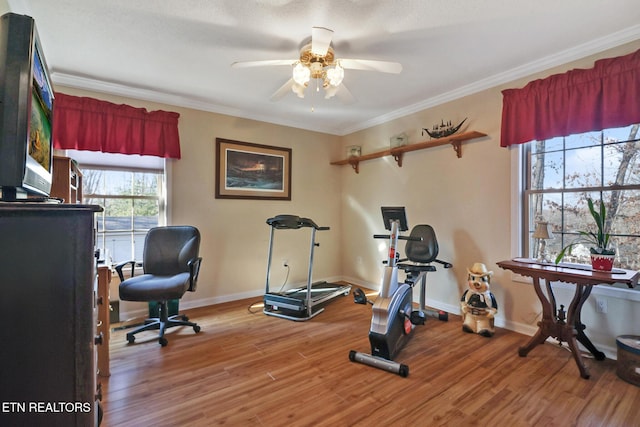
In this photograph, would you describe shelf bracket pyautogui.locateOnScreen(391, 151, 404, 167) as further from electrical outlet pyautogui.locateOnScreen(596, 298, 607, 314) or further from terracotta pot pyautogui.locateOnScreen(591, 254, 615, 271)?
electrical outlet pyautogui.locateOnScreen(596, 298, 607, 314)

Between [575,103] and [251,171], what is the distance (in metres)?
3.54

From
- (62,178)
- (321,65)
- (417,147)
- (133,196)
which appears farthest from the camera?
(417,147)

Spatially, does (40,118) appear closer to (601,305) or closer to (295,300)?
(295,300)

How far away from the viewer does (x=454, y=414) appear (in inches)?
69.7

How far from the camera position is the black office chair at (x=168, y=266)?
2822 mm

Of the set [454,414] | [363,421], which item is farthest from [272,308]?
[454,414]

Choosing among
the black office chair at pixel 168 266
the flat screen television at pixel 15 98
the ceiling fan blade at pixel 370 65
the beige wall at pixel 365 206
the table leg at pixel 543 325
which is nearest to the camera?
the flat screen television at pixel 15 98

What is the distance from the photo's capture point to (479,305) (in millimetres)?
2895

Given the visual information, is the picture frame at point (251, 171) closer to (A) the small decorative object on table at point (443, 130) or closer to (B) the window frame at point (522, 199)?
(A) the small decorative object on table at point (443, 130)

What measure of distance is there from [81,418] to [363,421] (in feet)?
4.55

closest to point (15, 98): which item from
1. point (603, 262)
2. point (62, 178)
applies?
point (62, 178)

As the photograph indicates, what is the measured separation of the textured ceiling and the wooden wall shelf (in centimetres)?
54

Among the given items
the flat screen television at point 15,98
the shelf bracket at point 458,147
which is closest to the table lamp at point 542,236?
the shelf bracket at point 458,147

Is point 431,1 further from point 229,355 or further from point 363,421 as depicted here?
point 229,355
